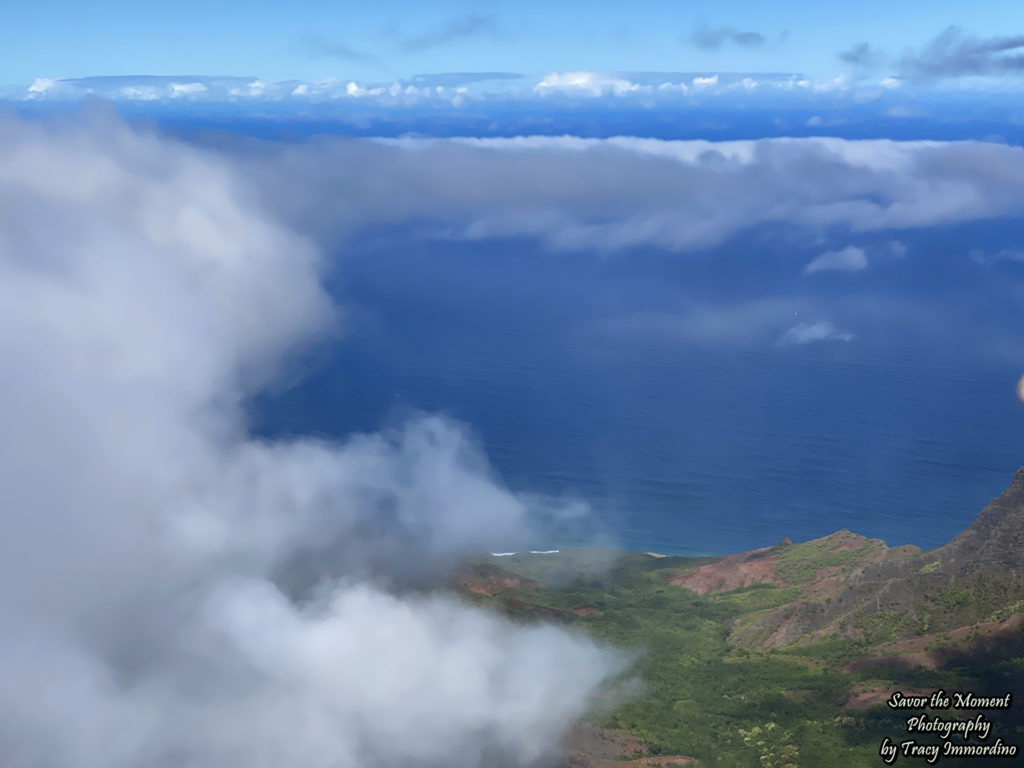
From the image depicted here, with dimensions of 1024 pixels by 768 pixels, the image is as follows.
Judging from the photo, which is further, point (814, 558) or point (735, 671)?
point (814, 558)

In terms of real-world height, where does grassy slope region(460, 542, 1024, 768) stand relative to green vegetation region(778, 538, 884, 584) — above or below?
below

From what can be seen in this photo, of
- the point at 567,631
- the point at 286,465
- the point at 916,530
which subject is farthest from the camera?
the point at 286,465

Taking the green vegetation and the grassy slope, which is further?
the green vegetation

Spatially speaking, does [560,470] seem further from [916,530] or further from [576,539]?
[916,530]

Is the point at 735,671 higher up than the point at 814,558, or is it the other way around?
the point at 814,558

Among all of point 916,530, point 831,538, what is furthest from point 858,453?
point 831,538

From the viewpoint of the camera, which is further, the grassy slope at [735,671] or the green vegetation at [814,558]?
the green vegetation at [814,558]

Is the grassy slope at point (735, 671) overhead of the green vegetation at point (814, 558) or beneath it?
beneath

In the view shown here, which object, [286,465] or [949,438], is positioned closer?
[286,465]
